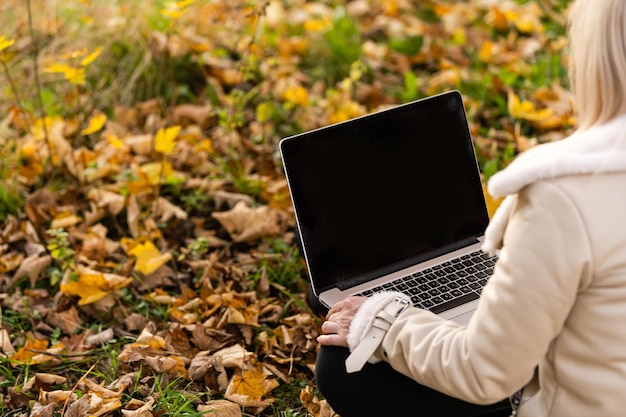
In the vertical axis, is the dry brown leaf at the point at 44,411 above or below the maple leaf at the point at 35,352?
below

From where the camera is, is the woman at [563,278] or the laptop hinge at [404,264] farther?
the laptop hinge at [404,264]

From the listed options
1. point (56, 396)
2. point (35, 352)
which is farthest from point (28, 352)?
point (56, 396)

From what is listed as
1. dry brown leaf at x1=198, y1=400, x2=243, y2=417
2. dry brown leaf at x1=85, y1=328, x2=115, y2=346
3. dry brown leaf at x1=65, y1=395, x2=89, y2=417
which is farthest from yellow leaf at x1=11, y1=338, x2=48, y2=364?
dry brown leaf at x1=198, y1=400, x2=243, y2=417

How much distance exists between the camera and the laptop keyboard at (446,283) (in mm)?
2203

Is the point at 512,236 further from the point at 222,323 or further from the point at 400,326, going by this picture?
the point at 222,323

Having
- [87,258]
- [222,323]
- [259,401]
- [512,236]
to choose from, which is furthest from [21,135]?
[512,236]

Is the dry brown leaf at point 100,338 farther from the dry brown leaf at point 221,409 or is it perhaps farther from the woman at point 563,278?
the woman at point 563,278

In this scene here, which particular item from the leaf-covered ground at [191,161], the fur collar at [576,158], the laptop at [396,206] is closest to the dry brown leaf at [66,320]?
the leaf-covered ground at [191,161]

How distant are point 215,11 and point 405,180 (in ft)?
8.53

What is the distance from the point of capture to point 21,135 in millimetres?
3705

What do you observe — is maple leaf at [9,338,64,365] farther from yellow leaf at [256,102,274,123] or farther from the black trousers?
yellow leaf at [256,102,274,123]

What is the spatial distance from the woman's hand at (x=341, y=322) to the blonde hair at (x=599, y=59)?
678 millimetres

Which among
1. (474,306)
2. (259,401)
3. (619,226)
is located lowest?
(259,401)

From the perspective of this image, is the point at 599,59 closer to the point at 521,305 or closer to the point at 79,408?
the point at 521,305
